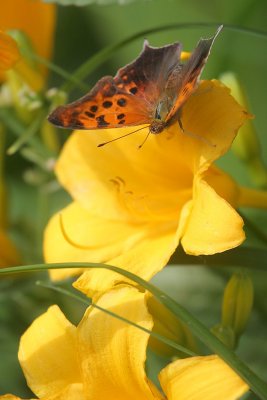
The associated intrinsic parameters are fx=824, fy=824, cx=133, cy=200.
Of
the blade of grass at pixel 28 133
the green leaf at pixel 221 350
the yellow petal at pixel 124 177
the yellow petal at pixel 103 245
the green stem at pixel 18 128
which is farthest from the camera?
the green stem at pixel 18 128

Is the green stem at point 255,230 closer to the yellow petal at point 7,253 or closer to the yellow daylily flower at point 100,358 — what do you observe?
the yellow daylily flower at point 100,358

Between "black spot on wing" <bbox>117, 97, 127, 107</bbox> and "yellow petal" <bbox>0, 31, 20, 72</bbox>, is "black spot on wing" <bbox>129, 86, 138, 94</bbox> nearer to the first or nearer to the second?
"black spot on wing" <bbox>117, 97, 127, 107</bbox>

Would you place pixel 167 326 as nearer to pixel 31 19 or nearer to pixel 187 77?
pixel 187 77

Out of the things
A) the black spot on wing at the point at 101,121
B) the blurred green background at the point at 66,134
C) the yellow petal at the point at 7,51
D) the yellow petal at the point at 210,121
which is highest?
the yellow petal at the point at 7,51

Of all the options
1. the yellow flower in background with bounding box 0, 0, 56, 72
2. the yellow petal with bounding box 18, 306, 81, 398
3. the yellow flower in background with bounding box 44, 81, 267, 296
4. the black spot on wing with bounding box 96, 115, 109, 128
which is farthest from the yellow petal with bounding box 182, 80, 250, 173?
the yellow flower in background with bounding box 0, 0, 56, 72

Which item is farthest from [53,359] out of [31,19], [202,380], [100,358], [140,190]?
[31,19]

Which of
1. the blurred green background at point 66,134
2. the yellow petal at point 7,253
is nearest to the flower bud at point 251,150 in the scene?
the blurred green background at point 66,134
